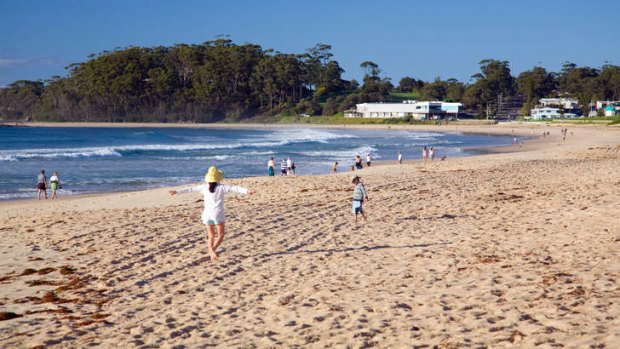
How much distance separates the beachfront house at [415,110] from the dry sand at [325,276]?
104067 millimetres

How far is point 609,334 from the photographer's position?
4805mm

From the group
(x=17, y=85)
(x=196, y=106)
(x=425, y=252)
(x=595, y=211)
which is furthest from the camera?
(x=17, y=85)

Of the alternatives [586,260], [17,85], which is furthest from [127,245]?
[17,85]

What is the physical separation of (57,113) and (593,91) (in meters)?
113

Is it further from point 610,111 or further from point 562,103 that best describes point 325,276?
point 562,103

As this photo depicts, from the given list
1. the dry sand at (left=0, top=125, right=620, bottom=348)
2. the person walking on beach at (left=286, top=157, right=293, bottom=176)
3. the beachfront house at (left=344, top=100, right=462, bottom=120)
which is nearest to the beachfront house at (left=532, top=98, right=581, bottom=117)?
the beachfront house at (left=344, top=100, right=462, bottom=120)

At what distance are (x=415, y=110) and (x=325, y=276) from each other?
367 feet

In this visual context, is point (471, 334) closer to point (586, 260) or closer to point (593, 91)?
point (586, 260)

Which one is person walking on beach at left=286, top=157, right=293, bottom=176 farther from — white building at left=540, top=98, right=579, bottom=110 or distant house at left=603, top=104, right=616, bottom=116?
white building at left=540, top=98, right=579, bottom=110

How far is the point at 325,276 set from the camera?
7309mm

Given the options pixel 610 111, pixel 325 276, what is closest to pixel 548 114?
pixel 610 111

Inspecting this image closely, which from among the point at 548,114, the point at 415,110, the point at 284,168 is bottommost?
the point at 284,168

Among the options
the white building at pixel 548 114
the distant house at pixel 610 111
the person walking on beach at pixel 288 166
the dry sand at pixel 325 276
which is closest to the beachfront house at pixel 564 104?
the white building at pixel 548 114

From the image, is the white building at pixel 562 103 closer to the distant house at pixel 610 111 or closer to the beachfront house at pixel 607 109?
the beachfront house at pixel 607 109
